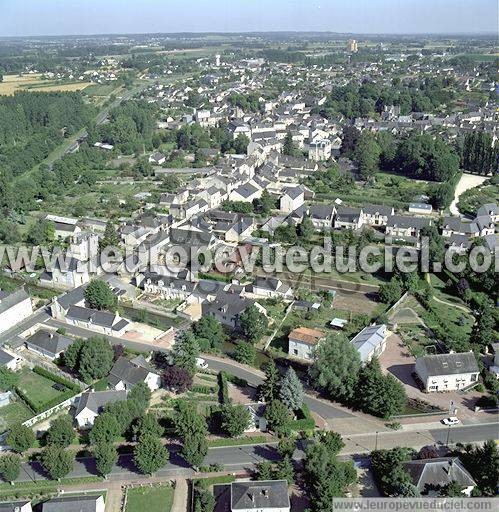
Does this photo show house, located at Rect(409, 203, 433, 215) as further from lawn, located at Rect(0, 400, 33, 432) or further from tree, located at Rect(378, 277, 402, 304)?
lawn, located at Rect(0, 400, 33, 432)

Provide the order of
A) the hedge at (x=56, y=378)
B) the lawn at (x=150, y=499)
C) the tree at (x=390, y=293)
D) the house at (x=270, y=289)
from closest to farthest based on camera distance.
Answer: the lawn at (x=150, y=499) → the hedge at (x=56, y=378) → the tree at (x=390, y=293) → the house at (x=270, y=289)

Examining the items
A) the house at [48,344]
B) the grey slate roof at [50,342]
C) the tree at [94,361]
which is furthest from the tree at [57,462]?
the grey slate roof at [50,342]

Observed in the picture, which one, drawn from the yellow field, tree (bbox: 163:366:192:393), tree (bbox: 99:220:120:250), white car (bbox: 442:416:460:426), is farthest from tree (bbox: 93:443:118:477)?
the yellow field

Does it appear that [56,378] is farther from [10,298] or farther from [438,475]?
[438,475]

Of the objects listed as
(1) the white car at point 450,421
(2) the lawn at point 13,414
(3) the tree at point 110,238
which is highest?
(3) the tree at point 110,238

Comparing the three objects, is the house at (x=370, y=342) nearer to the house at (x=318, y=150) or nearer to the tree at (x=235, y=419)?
the tree at (x=235, y=419)

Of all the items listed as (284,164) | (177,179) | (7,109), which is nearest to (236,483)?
(177,179)

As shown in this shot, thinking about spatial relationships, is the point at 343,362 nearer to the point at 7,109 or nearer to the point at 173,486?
the point at 173,486
